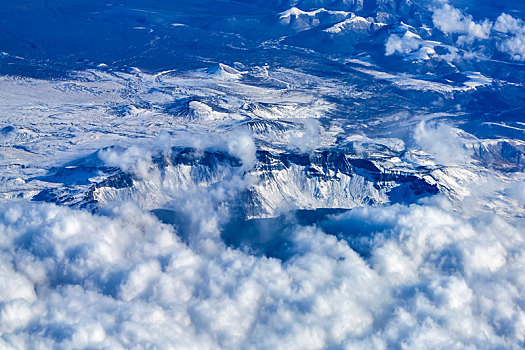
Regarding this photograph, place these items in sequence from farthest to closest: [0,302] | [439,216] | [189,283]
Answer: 1. [439,216]
2. [189,283]
3. [0,302]

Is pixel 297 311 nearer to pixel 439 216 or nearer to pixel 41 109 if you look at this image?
pixel 439 216

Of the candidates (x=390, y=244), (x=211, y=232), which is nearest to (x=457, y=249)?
(x=390, y=244)

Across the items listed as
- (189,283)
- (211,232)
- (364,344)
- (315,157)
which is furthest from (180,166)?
(364,344)

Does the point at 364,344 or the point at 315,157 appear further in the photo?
the point at 315,157

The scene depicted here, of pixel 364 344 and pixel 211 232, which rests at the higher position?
pixel 364 344

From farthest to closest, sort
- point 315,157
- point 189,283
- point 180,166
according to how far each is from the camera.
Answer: point 315,157 < point 180,166 < point 189,283

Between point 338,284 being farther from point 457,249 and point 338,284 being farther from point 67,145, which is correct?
point 67,145

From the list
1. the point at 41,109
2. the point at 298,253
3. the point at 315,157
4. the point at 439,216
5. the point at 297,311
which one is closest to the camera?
the point at 297,311

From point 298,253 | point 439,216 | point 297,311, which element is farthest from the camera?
point 439,216

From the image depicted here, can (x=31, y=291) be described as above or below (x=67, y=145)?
above
